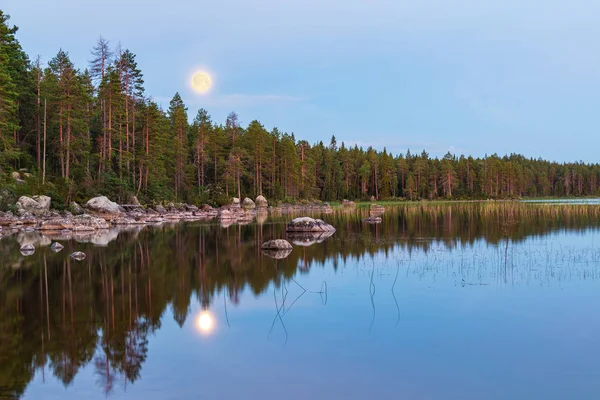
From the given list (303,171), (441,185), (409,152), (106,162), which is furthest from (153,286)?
(409,152)

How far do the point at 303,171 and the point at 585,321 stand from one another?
8995 cm

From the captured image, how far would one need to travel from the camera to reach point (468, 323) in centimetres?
A: 990

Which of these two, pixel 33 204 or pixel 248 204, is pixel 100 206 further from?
pixel 248 204

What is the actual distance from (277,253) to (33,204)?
26878 millimetres

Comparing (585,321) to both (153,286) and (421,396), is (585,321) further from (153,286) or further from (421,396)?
(153,286)

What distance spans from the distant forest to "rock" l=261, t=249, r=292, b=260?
25.6 meters

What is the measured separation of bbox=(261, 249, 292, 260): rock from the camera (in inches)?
788

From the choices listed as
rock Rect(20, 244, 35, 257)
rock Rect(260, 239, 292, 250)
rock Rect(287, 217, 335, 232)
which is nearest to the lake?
rock Rect(20, 244, 35, 257)

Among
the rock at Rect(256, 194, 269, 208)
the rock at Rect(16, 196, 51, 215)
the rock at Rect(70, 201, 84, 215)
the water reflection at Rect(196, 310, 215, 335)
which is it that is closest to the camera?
the water reflection at Rect(196, 310, 215, 335)

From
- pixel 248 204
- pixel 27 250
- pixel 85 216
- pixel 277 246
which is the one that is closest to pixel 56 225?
pixel 85 216

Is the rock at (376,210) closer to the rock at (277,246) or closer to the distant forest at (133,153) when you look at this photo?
the distant forest at (133,153)

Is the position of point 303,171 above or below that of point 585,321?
above

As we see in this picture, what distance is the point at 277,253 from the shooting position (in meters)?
21.2

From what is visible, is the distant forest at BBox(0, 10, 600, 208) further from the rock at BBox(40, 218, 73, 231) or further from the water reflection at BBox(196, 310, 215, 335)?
the water reflection at BBox(196, 310, 215, 335)
